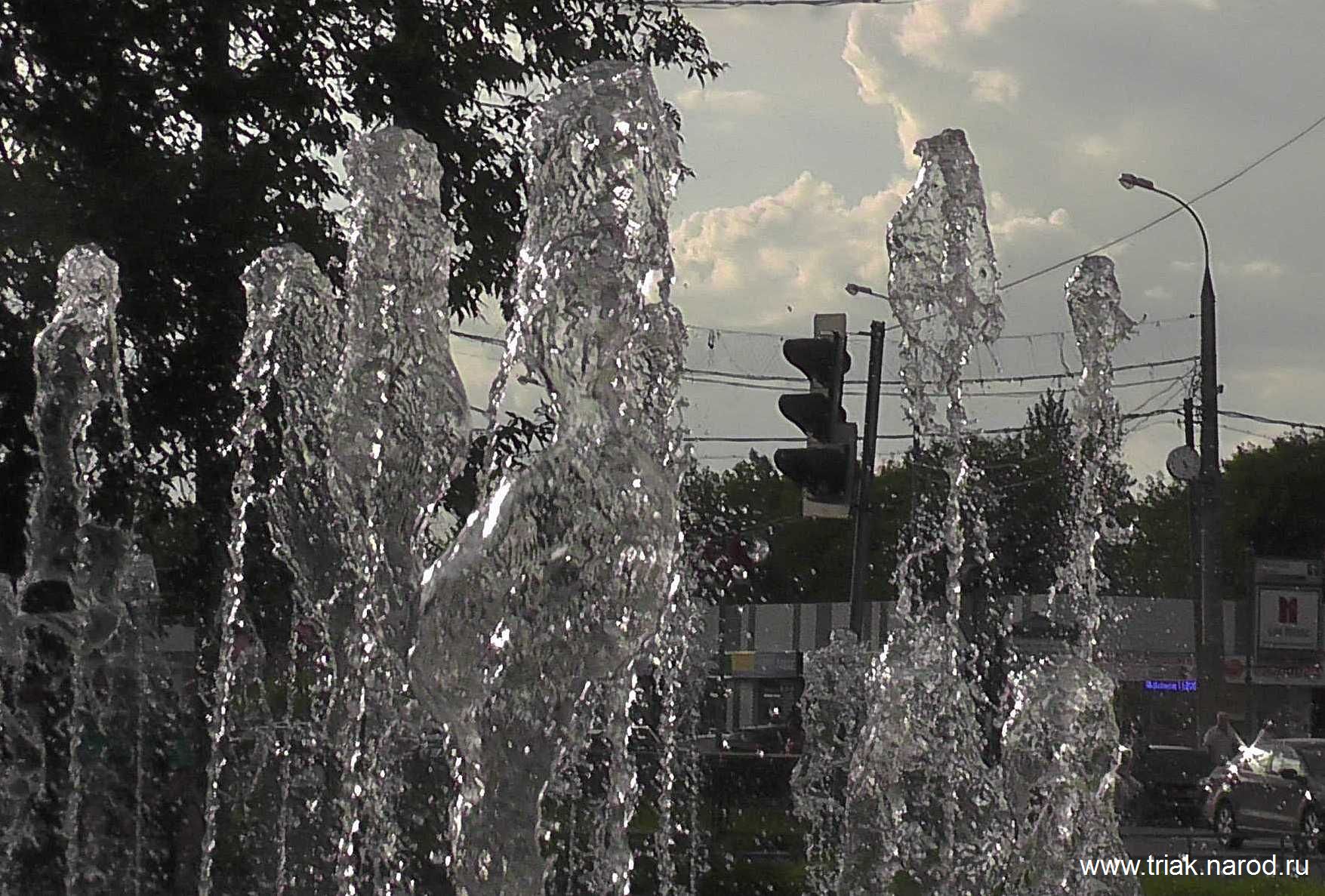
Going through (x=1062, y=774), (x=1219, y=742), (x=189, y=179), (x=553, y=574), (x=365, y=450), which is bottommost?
(x=1219, y=742)

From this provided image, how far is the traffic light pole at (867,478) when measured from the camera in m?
26.5

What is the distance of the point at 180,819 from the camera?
1049 cm

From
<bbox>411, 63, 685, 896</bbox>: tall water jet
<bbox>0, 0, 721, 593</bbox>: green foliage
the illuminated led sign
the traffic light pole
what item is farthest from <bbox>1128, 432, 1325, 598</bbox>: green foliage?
<bbox>411, 63, 685, 896</bbox>: tall water jet

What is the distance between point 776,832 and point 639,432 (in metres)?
8.85

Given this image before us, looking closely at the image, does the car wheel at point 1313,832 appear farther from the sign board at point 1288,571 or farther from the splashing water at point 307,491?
the splashing water at point 307,491

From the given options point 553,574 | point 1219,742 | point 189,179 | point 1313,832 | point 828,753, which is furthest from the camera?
point 1219,742

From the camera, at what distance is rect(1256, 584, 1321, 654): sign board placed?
22.0 metres

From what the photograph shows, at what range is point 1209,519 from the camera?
2247cm

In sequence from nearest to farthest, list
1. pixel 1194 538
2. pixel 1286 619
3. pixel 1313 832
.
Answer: pixel 1313 832 → pixel 1286 619 → pixel 1194 538

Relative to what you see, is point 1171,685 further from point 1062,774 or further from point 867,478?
point 1062,774

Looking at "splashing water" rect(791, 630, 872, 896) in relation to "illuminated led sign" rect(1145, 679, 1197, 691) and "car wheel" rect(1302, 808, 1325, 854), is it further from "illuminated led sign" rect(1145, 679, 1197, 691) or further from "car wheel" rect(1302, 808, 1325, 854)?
"illuminated led sign" rect(1145, 679, 1197, 691)

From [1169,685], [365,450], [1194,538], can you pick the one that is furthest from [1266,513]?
[365,450]

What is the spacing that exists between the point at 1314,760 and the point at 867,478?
27.4 feet

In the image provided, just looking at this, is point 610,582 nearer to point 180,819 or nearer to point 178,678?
point 180,819
